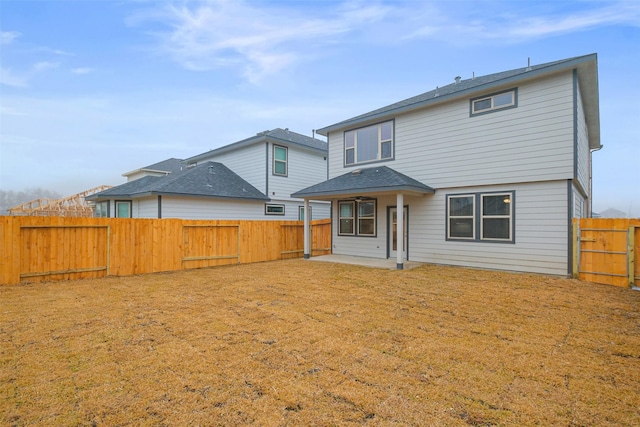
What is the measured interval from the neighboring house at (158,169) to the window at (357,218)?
49.5 ft

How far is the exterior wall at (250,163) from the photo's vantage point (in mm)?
16156

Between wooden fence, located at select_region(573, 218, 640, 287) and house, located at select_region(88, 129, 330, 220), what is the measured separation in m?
12.6

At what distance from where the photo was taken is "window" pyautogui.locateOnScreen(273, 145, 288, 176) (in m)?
16.2

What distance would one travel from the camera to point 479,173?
31.6 feet

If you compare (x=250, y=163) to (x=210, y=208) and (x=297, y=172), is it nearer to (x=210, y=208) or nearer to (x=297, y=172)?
(x=297, y=172)

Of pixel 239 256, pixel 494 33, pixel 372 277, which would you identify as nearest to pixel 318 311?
pixel 372 277

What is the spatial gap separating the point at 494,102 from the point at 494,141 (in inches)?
47.9

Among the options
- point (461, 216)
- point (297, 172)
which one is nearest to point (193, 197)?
point (297, 172)

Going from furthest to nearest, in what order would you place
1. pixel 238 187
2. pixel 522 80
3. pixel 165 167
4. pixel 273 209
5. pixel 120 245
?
1. pixel 165 167
2. pixel 273 209
3. pixel 238 187
4. pixel 120 245
5. pixel 522 80

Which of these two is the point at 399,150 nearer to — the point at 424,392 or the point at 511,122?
the point at 511,122

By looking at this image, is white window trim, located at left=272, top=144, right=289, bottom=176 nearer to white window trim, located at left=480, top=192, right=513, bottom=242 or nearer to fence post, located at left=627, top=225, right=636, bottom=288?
white window trim, located at left=480, top=192, right=513, bottom=242

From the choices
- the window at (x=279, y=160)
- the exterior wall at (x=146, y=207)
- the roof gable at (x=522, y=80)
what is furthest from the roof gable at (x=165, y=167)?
the roof gable at (x=522, y=80)

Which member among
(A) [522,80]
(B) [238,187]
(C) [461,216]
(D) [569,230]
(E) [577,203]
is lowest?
(D) [569,230]

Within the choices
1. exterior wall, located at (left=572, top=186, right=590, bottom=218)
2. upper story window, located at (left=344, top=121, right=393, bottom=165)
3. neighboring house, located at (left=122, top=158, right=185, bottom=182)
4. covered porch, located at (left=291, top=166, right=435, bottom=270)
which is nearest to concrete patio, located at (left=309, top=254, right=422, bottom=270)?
covered porch, located at (left=291, top=166, right=435, bottom=270)
